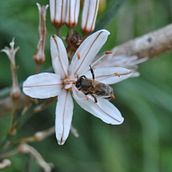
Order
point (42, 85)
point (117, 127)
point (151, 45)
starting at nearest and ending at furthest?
1. point (42, 85)
2. point (151, 45)
3. point (117, 127)

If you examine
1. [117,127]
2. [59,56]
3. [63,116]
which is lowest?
[117,127]

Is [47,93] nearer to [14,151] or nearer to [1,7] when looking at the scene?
[14,151]

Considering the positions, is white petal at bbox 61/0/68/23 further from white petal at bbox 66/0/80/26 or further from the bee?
the bee

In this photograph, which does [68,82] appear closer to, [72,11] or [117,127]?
[72,11]

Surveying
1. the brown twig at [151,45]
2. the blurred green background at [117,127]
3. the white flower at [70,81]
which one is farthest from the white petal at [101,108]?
the blurred green background at [117,127]

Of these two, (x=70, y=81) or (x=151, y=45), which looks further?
(x=151, y=45)

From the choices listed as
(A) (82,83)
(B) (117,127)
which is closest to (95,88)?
(A) (82,83)

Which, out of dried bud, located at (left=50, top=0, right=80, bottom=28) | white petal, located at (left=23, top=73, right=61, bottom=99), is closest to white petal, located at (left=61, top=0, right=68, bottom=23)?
dried bud, located at (left=50, top=0, right=80, bottom=28)
